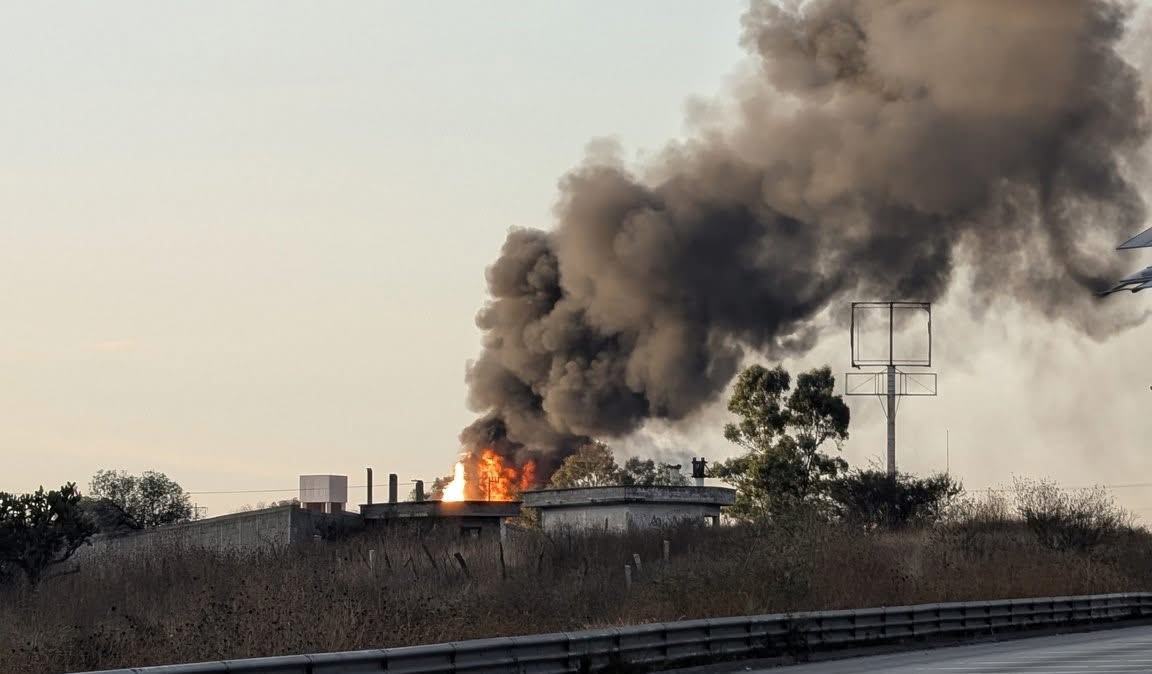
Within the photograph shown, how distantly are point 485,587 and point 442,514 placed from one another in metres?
28.3

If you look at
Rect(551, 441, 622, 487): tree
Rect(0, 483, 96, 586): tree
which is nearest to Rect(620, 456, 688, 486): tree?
Rect(551, 441, 622, 487): tree

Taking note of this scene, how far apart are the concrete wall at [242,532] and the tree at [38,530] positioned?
199 inches

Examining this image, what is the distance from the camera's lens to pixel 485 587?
143 feet

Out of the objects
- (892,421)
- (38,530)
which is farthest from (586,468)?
(38,530)

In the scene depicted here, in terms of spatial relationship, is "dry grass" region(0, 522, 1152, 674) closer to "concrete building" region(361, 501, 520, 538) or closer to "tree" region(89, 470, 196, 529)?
"concrete building" region(361, 501, 520, 538)

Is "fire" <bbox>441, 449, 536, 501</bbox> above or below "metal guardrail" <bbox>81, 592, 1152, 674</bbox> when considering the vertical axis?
above

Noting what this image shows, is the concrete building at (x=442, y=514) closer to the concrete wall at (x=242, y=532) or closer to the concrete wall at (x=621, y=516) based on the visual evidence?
the concrete wall at (x=242, y=532)

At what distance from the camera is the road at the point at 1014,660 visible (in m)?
24.2

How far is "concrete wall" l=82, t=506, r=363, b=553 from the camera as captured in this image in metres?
64.7

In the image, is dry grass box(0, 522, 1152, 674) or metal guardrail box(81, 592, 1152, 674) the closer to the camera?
metal guardrail box(81, 592, 1152, 674)

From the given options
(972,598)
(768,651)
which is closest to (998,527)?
(972,598)

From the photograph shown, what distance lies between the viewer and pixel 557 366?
8731 cm

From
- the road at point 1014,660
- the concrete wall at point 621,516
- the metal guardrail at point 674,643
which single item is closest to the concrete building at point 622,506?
the concrete wall at point 621,516

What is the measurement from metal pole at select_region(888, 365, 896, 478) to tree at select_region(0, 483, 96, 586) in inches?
1644
